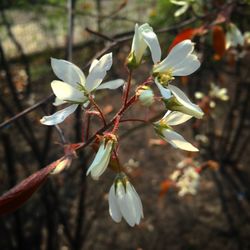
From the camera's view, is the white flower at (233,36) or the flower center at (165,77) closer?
the flower center at (165,77)

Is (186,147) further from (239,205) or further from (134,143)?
(134,143)

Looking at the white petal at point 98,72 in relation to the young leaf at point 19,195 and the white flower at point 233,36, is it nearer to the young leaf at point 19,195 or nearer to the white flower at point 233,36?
the young leaf at point 19,195

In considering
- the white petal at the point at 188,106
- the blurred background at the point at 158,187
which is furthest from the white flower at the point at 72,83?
the blurred background at the point at 158,187

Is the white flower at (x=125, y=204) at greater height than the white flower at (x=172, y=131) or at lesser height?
lesser

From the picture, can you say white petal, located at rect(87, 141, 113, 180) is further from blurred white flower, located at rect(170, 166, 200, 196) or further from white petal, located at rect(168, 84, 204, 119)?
blurred white flower, located at rect(170, 166, 200, 196)

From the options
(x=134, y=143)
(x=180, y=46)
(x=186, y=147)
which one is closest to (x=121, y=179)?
(x=186, y=147)

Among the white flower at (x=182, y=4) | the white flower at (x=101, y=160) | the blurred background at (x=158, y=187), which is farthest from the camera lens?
the blurred background at (x=158, y=187)

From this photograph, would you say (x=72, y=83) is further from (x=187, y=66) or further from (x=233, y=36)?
(x=233, y=36)
